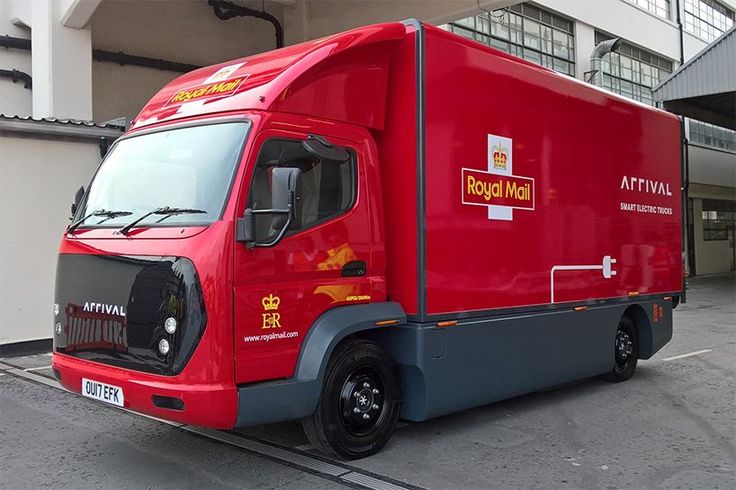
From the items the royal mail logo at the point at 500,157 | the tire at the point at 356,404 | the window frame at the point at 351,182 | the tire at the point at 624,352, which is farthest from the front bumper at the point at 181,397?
the tire at the point at 624,352

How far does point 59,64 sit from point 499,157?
874 centimetres

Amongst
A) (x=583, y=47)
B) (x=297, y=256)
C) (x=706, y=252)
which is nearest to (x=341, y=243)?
(x=297, y=256)

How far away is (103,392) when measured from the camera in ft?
15.2

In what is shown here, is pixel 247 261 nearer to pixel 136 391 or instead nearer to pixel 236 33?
pixel 136 391

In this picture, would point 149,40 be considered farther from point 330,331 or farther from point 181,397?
point 181,397

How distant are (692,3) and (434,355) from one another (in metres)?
29.0

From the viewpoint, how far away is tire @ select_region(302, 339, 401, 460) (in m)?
4.92

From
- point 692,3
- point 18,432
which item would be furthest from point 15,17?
point 692,3

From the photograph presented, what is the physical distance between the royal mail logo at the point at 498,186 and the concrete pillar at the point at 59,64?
8.38m

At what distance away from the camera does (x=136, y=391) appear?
442 centimetres

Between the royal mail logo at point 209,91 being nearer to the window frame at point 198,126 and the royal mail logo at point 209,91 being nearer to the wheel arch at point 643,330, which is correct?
the window frame at point 198,126

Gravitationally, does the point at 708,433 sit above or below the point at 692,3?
below

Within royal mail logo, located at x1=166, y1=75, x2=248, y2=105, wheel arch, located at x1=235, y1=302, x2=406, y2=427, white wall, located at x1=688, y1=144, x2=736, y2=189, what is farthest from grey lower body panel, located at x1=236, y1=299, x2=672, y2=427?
white wall, located at x1=688, y1=144, x2=736, y2=189

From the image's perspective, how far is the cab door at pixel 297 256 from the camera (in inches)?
175
